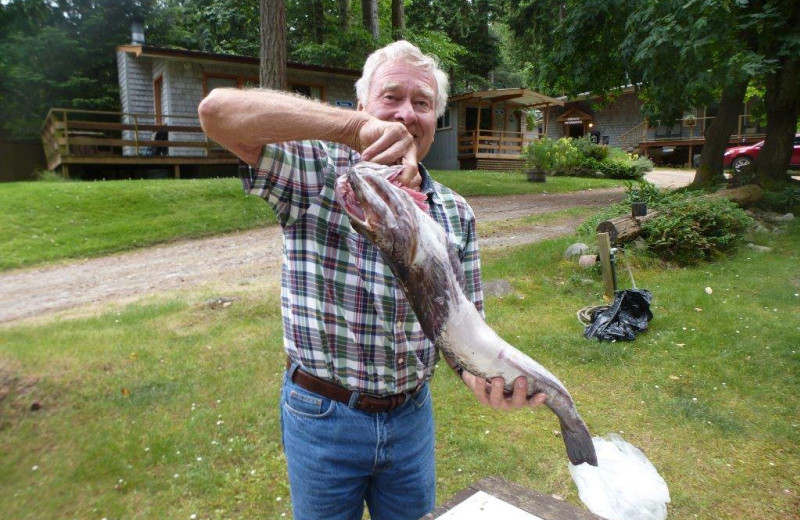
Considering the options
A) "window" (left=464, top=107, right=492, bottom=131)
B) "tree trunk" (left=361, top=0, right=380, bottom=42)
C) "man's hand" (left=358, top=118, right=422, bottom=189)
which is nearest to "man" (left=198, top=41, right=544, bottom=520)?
"man's hand" (left=358, top=118, right=422, bottom=189)

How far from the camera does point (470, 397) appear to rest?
4.70 meters

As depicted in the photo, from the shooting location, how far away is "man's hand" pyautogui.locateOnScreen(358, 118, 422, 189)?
1.38m

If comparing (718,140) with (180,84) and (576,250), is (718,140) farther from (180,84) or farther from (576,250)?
(180,84)

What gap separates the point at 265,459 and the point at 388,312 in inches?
102

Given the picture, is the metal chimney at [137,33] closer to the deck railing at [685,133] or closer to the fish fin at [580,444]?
the fish fin at [580,444]

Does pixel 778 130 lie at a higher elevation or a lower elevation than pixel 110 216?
higher

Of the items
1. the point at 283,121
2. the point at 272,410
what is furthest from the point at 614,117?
the point at 283,121

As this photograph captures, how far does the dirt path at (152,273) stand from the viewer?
7238 mm

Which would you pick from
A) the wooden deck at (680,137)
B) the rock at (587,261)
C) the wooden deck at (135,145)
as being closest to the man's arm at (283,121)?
the rock at (587,261)

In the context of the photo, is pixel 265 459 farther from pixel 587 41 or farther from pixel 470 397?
pixel 587 41

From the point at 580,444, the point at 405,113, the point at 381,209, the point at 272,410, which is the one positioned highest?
the point at 405,113

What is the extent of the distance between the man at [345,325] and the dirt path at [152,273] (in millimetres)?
6022

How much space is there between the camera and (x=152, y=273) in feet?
27.8

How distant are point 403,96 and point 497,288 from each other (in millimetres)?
5837
